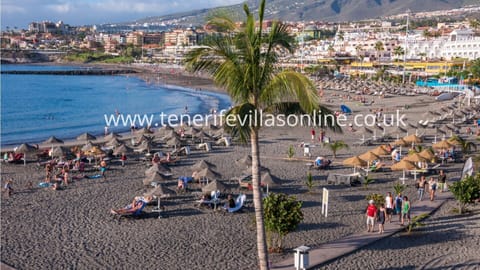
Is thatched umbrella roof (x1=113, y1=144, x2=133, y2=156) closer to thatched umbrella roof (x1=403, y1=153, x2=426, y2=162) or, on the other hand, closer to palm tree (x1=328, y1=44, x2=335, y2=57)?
thatched umbrella roof (x1=403, y1=153, x2=426, y2=162)

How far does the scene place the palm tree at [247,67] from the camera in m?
7.31

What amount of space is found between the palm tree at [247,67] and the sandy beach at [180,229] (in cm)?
432

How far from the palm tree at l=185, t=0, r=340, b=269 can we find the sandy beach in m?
4.32

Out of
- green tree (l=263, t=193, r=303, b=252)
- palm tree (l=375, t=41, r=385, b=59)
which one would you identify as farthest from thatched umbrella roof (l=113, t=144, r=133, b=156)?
palm tree (l=375, t=41, r=385, b=59)

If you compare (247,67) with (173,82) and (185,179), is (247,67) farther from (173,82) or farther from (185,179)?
(173,82)

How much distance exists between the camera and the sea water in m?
37.6

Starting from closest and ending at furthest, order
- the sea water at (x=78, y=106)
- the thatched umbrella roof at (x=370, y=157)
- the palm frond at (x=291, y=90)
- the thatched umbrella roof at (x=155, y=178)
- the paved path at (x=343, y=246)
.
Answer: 1. the palm frond at (x=291, y=90)
2. the paved path at (x=343, y=246)
3. the thatched umbrella roof at (x=155, y=178)
4. the thatched umbrella roof at (x=370, y=157)
5. the sea water at (x=78, y=106)

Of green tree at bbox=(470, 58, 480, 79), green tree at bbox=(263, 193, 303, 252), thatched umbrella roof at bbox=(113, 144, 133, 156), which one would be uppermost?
green tree at bbox=(470, 58, 480, 79)

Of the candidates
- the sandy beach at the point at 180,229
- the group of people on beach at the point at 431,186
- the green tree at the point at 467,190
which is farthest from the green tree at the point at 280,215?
the group of people on beach at the point at 431,186

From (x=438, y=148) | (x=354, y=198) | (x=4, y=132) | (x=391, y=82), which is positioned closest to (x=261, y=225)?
(x=354, y=198)

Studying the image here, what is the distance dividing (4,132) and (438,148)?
29.1m

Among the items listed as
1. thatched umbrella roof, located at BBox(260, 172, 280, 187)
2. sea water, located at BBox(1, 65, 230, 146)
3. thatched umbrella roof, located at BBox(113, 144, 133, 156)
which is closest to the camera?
thatched umbrella roof, located at BBox(260, 172, 280, 187)

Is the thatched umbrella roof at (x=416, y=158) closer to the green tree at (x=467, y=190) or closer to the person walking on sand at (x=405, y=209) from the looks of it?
the green tree at (x=467, y=190)

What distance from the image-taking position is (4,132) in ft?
121
